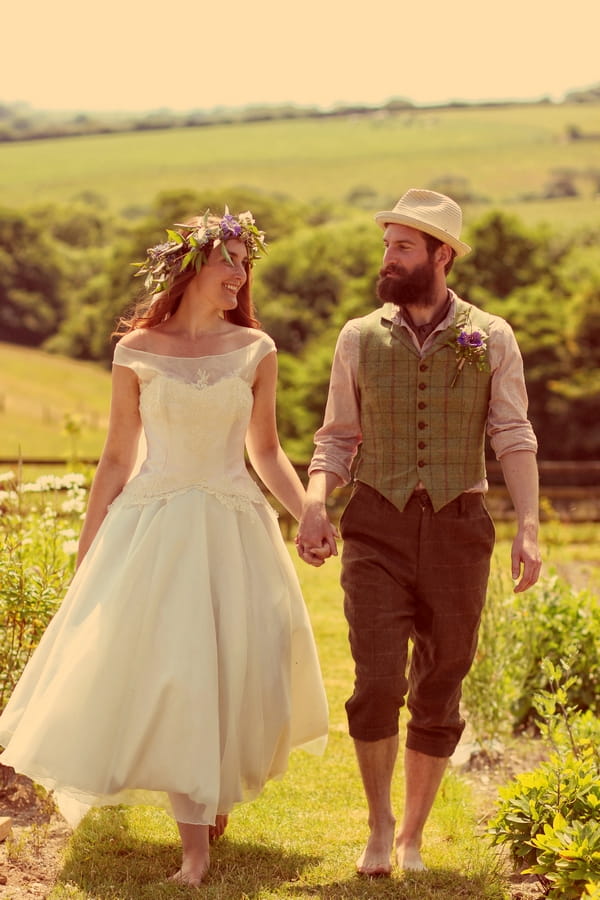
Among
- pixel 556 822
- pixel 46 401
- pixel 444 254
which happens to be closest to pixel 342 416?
pixel 444 254

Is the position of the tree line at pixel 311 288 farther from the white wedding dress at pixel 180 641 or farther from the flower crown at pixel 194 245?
the white wedding dress at pixel 180 641

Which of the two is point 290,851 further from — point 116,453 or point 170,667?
point 116,453

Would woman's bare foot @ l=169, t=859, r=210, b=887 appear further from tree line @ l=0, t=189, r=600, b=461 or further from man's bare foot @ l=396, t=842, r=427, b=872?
tree line @ l=0, t=189, r=600, b=461

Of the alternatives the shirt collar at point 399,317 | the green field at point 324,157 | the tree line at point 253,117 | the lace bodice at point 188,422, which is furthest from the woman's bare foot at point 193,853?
the tree line at point 253,117

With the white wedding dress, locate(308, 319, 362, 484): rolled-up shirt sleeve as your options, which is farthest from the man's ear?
the white wedding dress

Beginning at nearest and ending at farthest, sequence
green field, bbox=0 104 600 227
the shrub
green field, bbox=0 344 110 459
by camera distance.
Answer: the shrub, green field, bbox=0 344 110 459, green field, bbox=0 104 600 227

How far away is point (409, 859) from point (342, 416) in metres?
1.62

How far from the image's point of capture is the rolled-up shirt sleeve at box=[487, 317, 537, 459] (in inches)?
176

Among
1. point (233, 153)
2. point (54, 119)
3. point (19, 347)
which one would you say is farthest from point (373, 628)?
point (54, 119)

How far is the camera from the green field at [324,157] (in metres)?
118

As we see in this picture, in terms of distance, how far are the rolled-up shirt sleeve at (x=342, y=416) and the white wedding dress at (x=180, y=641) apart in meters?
0.33

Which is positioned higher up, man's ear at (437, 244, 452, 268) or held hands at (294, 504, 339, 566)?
man's ear at (437, 244, 452, 268)

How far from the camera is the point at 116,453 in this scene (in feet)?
15.6

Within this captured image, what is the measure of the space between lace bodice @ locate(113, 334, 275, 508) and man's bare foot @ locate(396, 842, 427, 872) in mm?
1386
